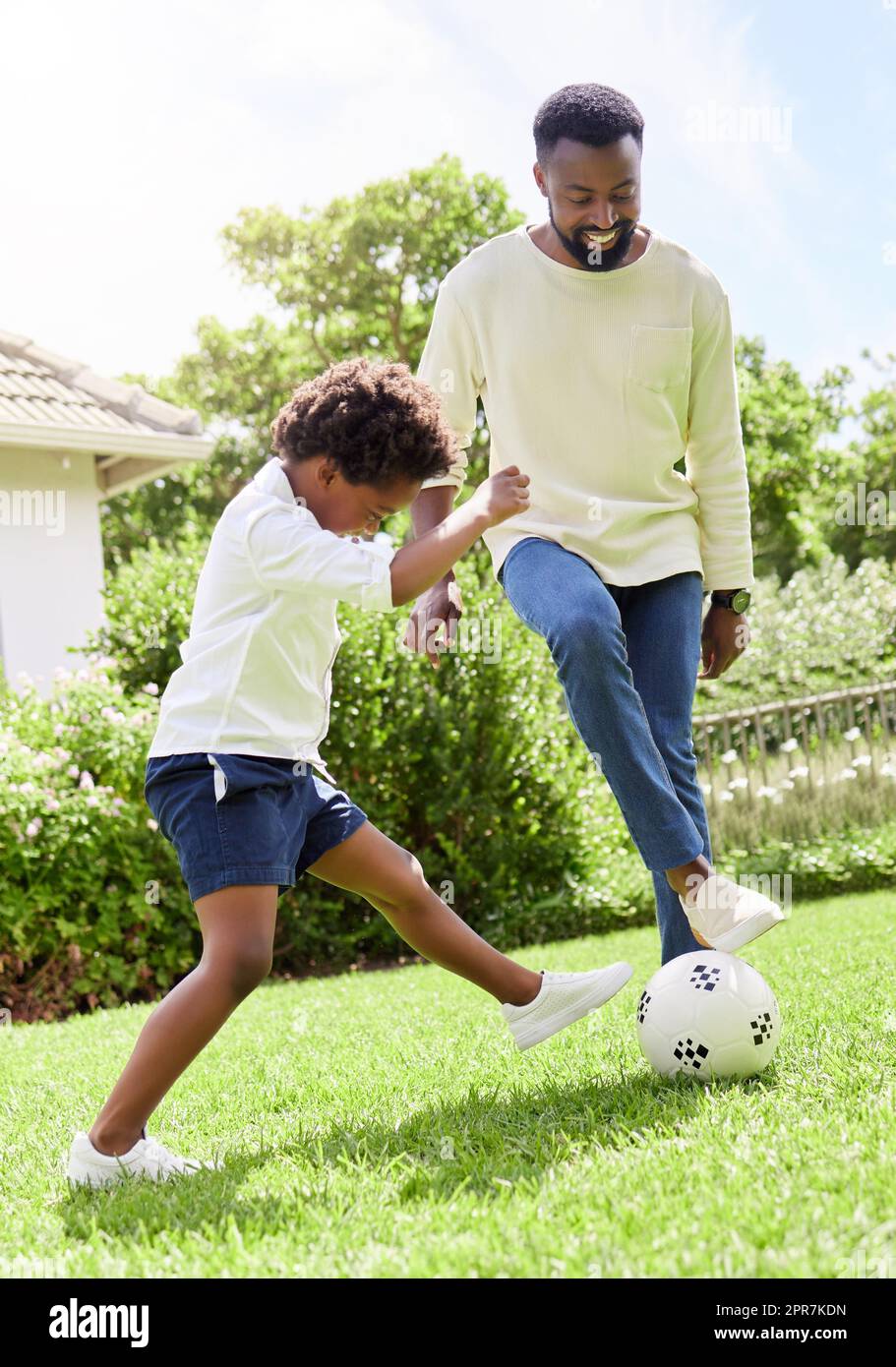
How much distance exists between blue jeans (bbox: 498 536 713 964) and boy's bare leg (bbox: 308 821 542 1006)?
0.49 m

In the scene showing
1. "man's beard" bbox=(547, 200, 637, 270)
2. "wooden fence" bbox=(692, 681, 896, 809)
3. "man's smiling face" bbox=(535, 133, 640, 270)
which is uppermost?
"man's smiling face" bbox=(535, 133, 640, 270)

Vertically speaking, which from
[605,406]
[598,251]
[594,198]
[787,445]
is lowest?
[605,406]

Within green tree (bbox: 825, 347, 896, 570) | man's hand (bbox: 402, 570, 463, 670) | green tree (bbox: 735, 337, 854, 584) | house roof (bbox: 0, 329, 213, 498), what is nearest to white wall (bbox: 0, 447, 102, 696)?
house roof (bbox: 0, 329, 213, 498)

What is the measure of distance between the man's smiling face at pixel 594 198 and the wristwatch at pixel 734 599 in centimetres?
108

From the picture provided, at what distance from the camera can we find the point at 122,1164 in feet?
8.82

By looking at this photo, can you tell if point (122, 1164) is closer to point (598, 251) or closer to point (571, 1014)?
point (571, 1014)

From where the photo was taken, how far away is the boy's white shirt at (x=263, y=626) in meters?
2.72

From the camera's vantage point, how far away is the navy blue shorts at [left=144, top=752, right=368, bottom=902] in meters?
2.70

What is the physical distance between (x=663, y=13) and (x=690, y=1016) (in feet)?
53.8

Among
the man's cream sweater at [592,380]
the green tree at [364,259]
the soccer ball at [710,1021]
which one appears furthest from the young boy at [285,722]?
the green tree at [364,259]

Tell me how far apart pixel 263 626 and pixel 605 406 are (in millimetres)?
1324

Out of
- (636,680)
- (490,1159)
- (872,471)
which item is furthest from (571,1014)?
(872,471)

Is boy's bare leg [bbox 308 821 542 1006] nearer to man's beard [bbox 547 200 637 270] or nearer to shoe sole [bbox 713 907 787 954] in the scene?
shoe sole [bbox 713 907 787 954]

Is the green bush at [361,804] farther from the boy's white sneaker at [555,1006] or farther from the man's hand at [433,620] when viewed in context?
the boy's white sneaker at [555,1006]
